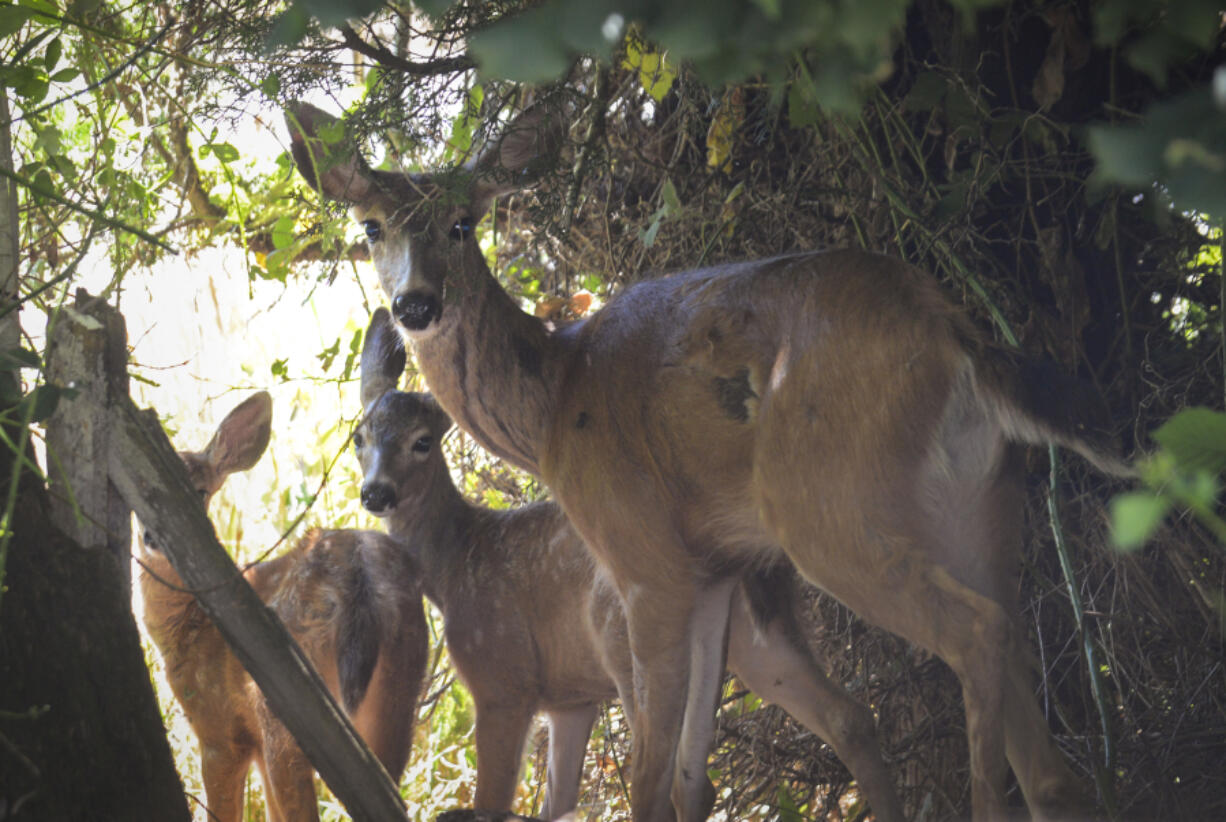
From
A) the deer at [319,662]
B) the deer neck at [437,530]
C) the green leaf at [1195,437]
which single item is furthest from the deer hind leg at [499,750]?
the green leaf at [1195,437]

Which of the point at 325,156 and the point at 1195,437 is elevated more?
the point at 325,156

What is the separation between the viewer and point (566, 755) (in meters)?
4.56

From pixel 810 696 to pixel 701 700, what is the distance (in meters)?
0.36

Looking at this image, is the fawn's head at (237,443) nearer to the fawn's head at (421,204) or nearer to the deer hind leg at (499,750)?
the fawn's head at (421,204)

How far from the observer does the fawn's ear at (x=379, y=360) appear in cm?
460

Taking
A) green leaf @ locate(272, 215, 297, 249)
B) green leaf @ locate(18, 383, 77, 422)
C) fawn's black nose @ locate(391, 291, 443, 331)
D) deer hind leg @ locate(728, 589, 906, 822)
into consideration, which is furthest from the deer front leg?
green leaf @ locate(18, 383, 77, 422)

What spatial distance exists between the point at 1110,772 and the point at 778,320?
1626 mm

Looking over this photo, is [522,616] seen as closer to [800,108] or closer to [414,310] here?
[414,310]

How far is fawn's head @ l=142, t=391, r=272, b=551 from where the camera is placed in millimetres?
4617

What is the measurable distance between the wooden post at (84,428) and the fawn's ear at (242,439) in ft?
7.03

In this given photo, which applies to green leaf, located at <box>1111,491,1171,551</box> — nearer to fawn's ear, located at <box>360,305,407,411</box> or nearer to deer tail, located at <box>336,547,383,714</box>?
deer tail, located at <box>336,547,383,714</box>

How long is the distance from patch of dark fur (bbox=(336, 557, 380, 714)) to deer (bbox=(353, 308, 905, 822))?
0.53 metres

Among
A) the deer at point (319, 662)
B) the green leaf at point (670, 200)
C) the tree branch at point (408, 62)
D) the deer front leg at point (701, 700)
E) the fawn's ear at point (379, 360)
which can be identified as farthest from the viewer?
the fawn's ear at point (379, 360)

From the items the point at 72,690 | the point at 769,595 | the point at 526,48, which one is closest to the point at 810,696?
the point at 769,595
